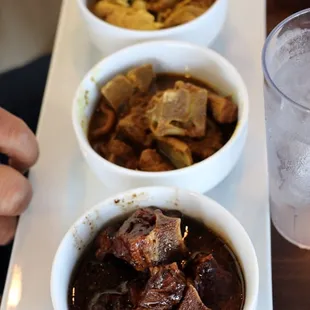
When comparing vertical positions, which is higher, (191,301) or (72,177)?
(191,301)

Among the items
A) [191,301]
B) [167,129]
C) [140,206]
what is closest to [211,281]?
[191,301]

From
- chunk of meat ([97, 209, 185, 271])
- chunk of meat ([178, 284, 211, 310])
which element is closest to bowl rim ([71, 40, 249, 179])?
chunk of meat ([97, 209, 185, 271])

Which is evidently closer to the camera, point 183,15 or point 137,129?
point 137,129

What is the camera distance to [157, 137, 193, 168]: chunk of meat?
3.09 feet

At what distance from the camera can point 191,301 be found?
73cm

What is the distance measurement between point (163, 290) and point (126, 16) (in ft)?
1.84

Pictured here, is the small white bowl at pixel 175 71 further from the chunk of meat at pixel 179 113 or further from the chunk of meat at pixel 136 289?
the chunk of meat at pixel 136 289

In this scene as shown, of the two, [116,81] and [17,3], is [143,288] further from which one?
[17,3]

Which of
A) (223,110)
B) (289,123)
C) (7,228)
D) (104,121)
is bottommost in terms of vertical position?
(7,228)

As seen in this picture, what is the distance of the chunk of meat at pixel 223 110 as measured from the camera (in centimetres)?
98

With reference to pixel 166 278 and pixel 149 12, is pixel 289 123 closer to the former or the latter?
pixel 166 278

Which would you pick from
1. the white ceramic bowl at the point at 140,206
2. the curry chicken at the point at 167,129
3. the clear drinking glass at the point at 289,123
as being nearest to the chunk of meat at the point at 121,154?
the curry chicken at the point at 167,129

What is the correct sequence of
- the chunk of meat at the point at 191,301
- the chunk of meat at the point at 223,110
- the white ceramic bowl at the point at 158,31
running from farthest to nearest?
the white ceramic bowl at the point at 158,31, the chunk of meat at the point at 223,110, the chunk of meat at the point at 191,301

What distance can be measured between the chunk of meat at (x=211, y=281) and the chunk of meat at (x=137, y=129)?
254mm
